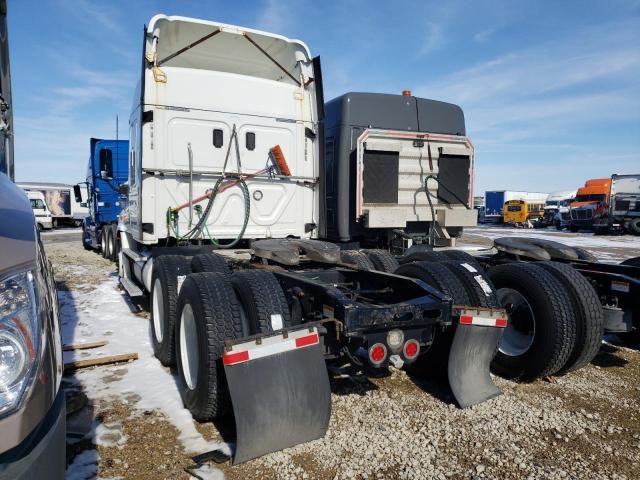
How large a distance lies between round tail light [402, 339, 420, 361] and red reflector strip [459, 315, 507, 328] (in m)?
0.43

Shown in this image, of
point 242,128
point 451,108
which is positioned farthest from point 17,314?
point 451,108

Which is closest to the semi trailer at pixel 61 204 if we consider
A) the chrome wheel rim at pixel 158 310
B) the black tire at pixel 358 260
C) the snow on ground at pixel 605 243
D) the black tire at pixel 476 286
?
the snow on ground at pixel 605 243

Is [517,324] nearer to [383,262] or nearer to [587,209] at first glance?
[383,262]

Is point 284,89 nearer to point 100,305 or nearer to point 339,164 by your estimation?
point 339,164

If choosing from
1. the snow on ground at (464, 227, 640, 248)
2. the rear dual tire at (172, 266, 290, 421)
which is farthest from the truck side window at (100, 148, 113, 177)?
the snow on ground at (464, 227, 640, 248)

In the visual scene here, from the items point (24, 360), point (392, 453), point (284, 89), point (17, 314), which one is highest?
point (284, 89)

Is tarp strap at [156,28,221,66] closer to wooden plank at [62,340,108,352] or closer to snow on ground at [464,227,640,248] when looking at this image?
wooden plank at [62,340,108,352]

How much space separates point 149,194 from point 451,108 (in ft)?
17.4

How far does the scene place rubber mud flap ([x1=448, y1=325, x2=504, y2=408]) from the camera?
135 inches

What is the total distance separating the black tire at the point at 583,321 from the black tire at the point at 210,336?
8.78 feet

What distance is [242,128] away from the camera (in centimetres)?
598

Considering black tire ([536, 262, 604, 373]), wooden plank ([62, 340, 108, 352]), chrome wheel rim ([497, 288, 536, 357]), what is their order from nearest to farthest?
black tire ([536, 262, 604, 373]) < chrome wheel rim ([497, 288, 536, 357]) < wooden plank ([62, 340, 108, 352])

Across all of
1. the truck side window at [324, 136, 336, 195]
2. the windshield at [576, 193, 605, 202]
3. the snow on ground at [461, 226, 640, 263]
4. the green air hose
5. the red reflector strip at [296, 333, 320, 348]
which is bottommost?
the snow on ground at [461, 226, 640, 263]

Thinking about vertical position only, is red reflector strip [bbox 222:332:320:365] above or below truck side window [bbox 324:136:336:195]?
below
